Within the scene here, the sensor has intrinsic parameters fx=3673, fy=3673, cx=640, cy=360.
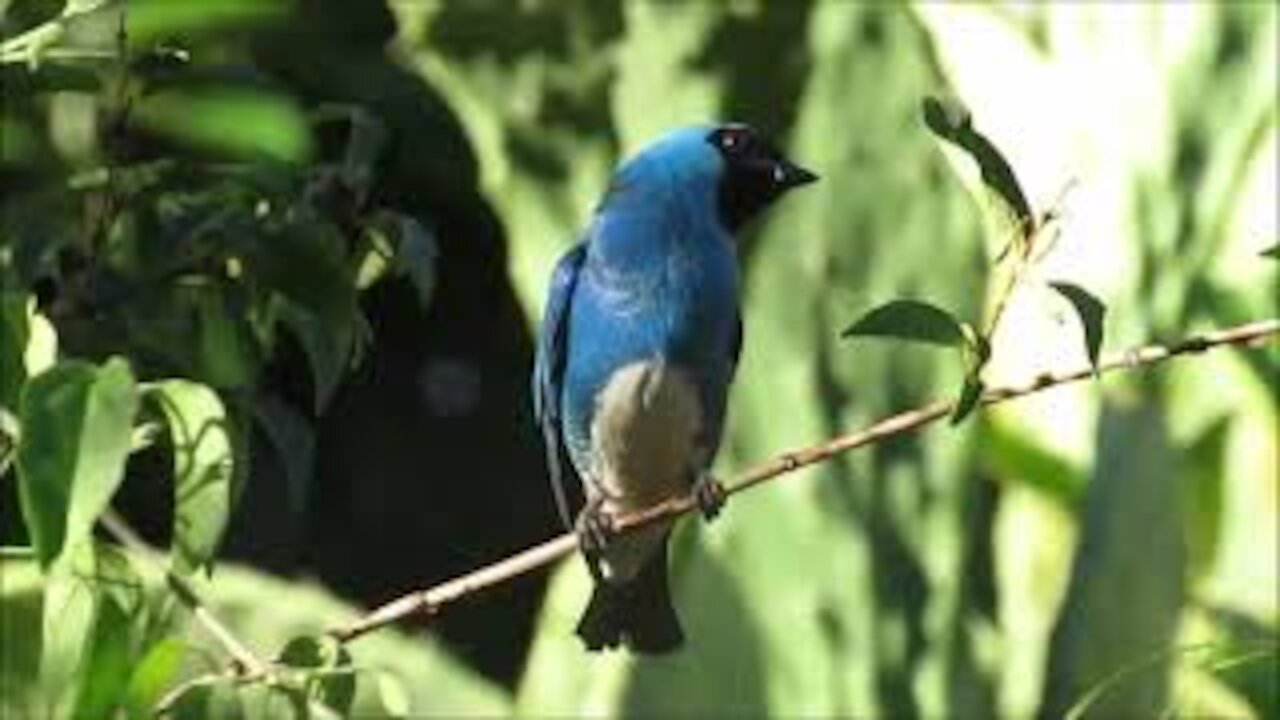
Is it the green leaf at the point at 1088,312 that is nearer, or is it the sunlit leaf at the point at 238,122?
the green leaf at the point at 1088,312

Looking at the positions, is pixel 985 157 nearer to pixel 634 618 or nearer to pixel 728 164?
pixel 728 164

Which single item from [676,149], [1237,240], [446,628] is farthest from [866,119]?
[446,628]

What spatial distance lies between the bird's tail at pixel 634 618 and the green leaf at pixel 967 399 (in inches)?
14.0

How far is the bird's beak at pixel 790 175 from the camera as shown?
→ 1386mm

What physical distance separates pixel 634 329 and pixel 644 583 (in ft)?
0.36

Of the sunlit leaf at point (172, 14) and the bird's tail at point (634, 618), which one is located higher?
the sunlit leaf at point (172, 14)

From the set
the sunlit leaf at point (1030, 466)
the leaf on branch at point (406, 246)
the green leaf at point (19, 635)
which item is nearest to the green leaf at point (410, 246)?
the leaf on branch at point (406, 246)

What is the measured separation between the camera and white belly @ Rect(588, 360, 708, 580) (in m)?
1.55

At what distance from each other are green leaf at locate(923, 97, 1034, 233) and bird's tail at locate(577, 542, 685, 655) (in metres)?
0.38

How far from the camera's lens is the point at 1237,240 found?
2820 mm

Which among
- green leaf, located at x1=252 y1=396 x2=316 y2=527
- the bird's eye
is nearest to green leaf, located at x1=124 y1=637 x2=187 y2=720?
green leaf, located at x1=252 y1=396 x2=316 y2=527

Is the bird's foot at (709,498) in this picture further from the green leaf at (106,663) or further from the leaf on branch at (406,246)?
the green leaf at (106,663)

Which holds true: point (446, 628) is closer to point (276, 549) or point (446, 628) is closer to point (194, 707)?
point (276, 549)

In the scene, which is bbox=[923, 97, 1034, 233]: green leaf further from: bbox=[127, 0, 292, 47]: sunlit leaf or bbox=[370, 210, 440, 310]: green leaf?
bbox=[127, 0, 292, 47]: sunlit leaf
